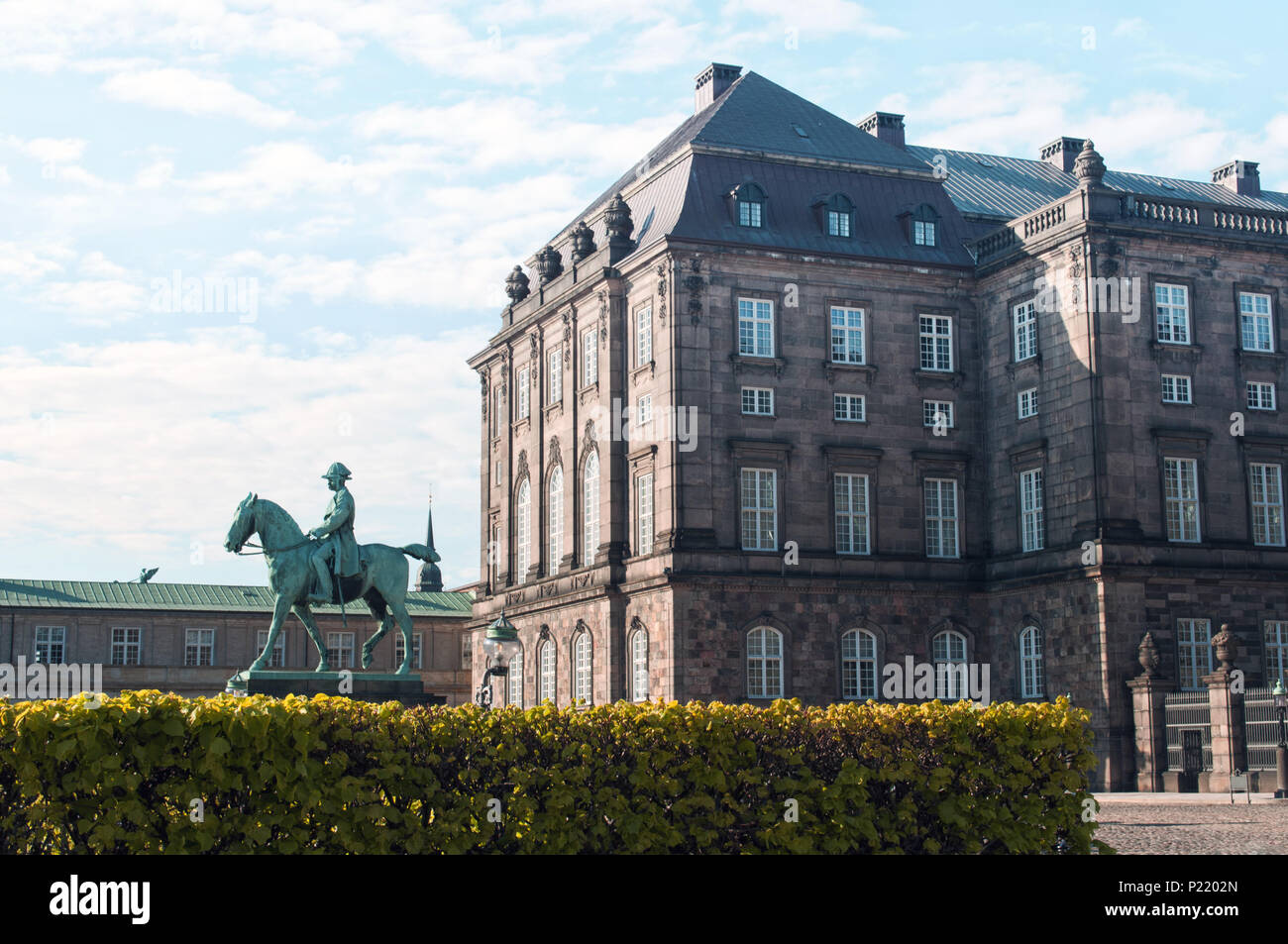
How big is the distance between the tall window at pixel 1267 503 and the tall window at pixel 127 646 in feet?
171

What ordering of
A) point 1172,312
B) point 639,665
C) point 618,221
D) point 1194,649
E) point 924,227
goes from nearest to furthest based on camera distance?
point 1194,649, point 1172,312, point 639,665, point 618,221, point 924,227

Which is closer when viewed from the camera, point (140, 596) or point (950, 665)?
point (950, 665)

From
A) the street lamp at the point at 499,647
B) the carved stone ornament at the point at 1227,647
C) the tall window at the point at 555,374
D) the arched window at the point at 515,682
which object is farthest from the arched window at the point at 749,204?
the carved stone ornament at the point at 1227,647

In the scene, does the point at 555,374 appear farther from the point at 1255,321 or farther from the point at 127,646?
the point at 127,646

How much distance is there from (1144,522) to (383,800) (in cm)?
3675

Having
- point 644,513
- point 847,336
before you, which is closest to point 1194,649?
point 847,336

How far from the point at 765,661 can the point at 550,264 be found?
19.8m

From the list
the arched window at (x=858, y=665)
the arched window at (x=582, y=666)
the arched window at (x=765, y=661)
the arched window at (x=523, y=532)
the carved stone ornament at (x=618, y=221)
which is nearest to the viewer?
the arched window at (x=765, y=661)

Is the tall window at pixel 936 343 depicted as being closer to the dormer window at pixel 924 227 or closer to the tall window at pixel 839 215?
the dormer window at pixel 924 227

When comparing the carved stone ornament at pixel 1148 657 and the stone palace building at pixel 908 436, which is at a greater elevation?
the stone palace building at pixel 908 436

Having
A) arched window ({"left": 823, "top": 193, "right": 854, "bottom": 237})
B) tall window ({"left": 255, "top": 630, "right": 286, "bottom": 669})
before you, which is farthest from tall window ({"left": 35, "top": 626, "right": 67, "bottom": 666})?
arched window ({"left": 823, "top": 193, "right": 854, "bottom": 237})

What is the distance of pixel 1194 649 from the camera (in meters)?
49.2

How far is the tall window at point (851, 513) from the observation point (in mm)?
53688
